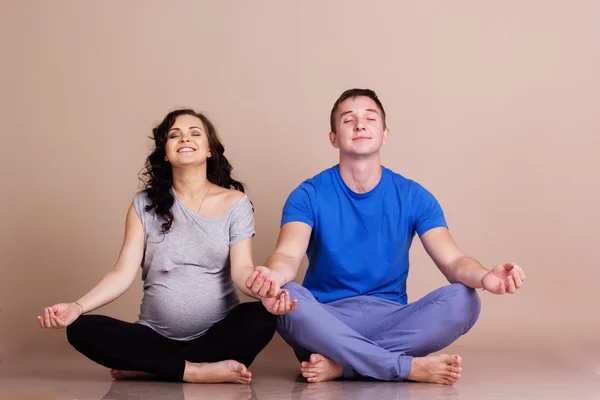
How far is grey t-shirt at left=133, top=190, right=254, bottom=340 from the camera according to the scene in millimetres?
2924

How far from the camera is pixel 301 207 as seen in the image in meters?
3.02

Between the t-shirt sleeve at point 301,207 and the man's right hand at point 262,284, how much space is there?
0.42m

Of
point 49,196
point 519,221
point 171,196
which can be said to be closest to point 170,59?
point 49,196

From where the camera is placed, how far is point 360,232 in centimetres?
304

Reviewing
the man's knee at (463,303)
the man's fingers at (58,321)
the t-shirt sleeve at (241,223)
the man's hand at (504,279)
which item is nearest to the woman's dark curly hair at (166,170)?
the t-shirt sleeve at (241,223)

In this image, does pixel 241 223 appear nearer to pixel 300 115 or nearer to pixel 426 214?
pixel 426 214

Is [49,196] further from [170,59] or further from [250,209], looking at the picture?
[250,209]

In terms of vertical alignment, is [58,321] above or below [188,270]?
below

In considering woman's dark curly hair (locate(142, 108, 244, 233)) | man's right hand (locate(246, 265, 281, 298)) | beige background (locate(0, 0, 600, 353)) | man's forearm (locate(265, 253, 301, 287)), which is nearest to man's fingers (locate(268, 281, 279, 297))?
man's right hand (locate(246, 265, 281, 298))

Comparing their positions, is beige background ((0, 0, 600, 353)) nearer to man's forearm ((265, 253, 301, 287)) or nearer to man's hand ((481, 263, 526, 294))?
man's forearm ((265, 253, 301, 287))

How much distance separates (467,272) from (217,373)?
2.83ft

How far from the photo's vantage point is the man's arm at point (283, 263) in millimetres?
2576

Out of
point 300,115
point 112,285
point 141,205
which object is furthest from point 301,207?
point 300,115

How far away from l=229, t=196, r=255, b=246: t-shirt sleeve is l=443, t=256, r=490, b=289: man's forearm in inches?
27.3
